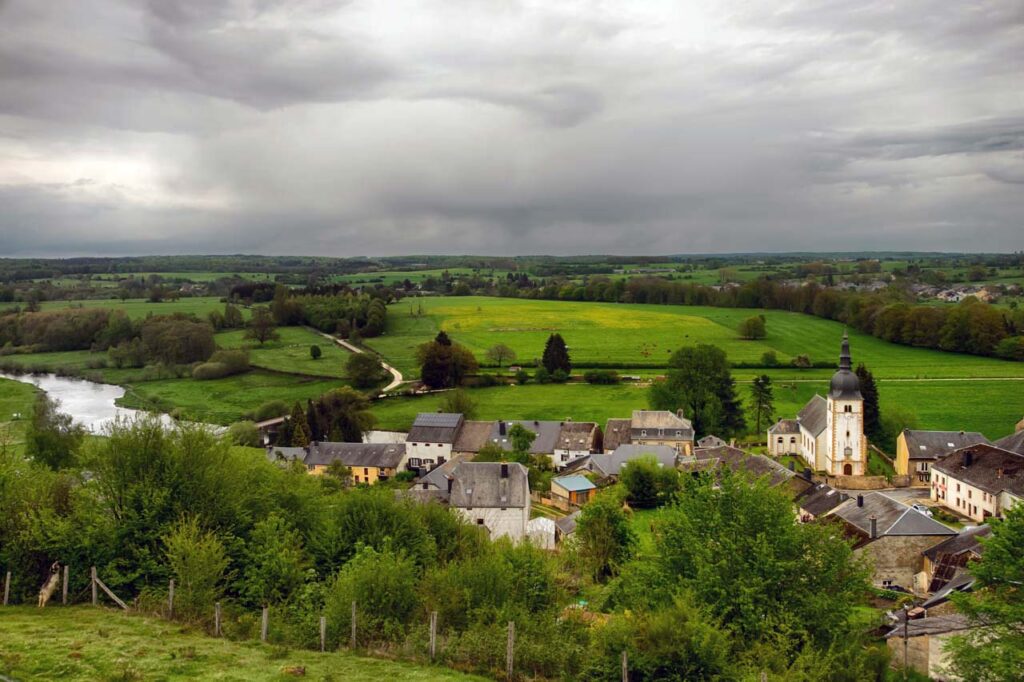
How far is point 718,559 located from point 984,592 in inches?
394

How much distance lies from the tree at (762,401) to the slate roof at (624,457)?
614 inches

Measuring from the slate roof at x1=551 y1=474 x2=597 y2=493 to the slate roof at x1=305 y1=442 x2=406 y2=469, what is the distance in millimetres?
16121

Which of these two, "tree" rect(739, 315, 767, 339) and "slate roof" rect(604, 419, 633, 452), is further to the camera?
"tree" rect(739, 315, 767, 339)

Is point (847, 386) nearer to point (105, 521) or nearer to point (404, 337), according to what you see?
point (105, 521)

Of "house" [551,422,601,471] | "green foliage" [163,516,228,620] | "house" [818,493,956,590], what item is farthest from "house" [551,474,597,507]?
"green foliage" [163,516,228,620]

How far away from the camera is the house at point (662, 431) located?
64.2 metres

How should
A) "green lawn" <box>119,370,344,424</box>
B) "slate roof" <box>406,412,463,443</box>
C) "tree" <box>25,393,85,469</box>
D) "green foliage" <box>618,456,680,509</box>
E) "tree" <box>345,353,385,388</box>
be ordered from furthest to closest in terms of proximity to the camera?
"tree" <box>345,353,385,388</box> → "green lawn" <box>119,370,344,424</box> → "slate roof" <box>406,412,463,443</box> → "green foliage" <box>618,456,680,509</box> → "tree" <box>25,393,85,469</box>

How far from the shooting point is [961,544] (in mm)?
35094

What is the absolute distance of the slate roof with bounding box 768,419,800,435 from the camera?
220 feet

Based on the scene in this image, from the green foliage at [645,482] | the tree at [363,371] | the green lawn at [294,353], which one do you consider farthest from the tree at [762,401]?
the green lawn at [294,353]

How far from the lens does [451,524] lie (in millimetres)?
29609

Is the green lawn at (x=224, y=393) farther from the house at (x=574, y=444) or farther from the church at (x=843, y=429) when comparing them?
the church at (x=843, y=429)

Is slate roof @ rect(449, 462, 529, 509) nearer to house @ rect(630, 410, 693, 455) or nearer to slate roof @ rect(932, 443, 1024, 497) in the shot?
house @ rect(630, 410, 693, 455)

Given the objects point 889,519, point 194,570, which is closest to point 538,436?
point 889,519
